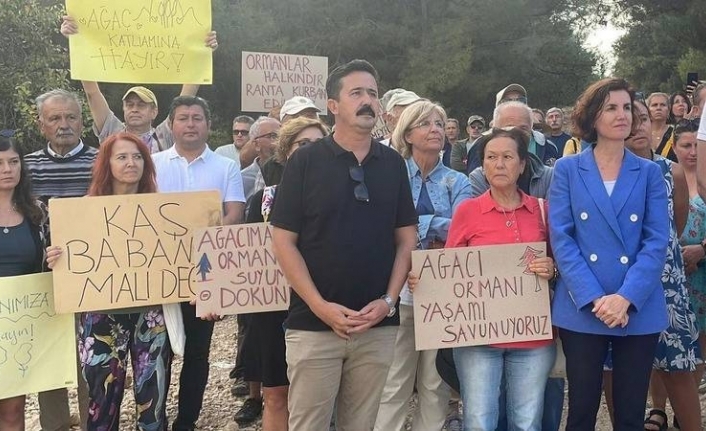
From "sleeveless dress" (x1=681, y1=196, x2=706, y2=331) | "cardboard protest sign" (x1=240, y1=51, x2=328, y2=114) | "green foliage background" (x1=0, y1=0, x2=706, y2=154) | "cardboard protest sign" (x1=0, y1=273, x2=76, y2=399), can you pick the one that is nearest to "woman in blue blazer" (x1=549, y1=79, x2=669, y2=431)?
"sleeveless dress" (x1=681, y1=196, x2=706, y2=331)

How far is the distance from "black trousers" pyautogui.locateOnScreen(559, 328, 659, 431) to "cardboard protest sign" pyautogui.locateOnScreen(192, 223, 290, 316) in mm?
1567

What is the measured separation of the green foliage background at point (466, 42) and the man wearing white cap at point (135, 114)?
1331 cm

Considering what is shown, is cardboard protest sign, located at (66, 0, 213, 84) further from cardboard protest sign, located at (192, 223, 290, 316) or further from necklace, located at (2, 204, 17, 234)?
cardboard protest sign, located at (192, 223, 290, 316)

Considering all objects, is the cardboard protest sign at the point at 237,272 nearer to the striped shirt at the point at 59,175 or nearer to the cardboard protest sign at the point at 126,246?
the cardboard protest sign at the point at 126,246

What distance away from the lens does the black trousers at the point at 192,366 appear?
4328 millimetres

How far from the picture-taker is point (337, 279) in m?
3.09

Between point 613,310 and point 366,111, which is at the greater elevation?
point 366,111

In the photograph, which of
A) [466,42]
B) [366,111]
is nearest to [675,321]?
[366,111]

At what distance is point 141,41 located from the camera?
4.54 m

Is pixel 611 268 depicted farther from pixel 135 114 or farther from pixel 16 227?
pixel 135 114

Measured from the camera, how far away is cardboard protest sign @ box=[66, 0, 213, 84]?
4449 mm

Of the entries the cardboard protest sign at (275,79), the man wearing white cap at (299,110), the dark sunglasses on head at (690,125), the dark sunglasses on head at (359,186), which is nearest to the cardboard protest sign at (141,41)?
the man wearing white cap at (299,110)

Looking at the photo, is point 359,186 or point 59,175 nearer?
point 359,186

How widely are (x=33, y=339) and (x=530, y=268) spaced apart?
275 cm
